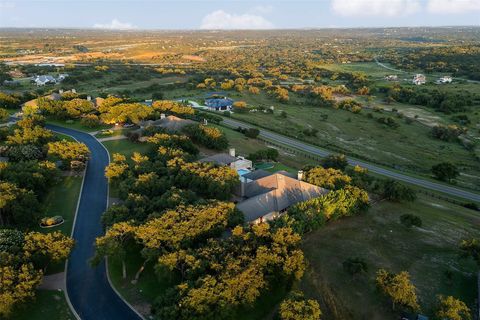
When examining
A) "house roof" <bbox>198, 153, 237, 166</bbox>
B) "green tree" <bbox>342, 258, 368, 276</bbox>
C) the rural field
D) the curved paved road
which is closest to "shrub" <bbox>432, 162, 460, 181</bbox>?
the rural field

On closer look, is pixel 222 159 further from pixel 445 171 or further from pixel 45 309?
pixel 445 171

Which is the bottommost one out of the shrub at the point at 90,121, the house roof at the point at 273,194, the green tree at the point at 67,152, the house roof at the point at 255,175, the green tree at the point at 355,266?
the green tree at the point at 355,266

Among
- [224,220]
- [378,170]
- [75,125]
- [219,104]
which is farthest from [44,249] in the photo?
[219,104]

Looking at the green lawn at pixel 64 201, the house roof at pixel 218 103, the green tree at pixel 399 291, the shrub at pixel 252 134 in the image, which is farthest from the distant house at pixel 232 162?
the house roof at pixel 218 103

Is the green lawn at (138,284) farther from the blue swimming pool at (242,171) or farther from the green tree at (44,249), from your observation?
the blue swimming pool at (242,171)

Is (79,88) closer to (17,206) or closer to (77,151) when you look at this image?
(77,151)
